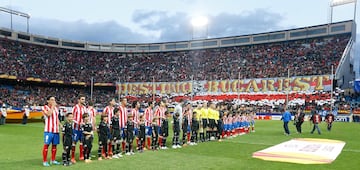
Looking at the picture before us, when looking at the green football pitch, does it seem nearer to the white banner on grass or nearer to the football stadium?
the football stadium

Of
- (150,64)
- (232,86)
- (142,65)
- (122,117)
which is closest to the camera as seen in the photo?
(122,117)

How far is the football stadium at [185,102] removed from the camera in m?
11.5

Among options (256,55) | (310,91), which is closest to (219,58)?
(256,55)

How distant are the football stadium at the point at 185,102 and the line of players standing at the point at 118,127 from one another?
4cm

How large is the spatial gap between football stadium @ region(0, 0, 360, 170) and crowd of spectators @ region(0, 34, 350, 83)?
0.21m

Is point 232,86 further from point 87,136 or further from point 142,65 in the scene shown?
point 87,136

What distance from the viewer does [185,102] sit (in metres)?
26.9

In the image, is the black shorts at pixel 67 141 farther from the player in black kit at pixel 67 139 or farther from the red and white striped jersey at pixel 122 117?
the red and white striped jersey at pixel 122 117

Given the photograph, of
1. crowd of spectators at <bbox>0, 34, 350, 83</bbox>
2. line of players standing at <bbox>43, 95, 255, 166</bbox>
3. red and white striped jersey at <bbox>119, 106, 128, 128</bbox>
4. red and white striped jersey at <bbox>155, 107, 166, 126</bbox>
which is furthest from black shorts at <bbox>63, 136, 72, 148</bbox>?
crowd of spectators at <bbox>0, 34, 350, 83</bbox>

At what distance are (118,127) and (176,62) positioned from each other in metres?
52.9

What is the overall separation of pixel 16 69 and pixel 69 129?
49.1m

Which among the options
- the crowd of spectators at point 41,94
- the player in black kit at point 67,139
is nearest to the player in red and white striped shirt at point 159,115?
the player in black kit at point 67,139

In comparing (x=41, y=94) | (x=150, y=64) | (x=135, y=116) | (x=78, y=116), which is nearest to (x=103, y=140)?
(x=78, y=116)

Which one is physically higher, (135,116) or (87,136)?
(135,116)
